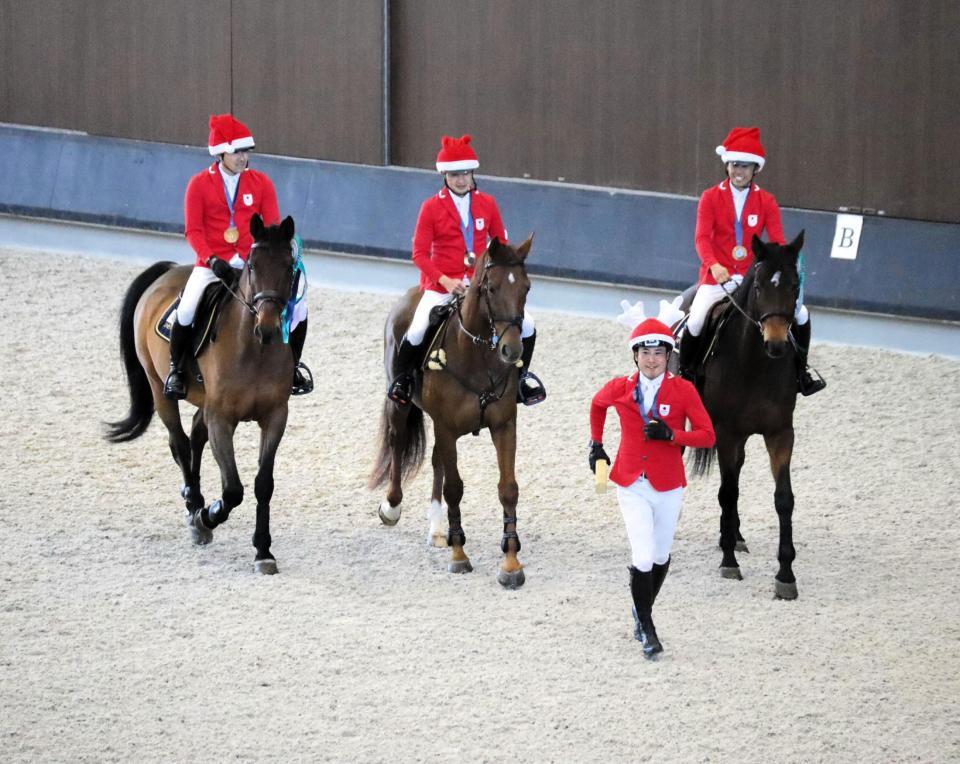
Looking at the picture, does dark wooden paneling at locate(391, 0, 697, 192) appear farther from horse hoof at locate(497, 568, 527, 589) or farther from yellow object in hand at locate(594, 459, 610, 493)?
yellow object in hand at locate(594, 459, 610, 493)

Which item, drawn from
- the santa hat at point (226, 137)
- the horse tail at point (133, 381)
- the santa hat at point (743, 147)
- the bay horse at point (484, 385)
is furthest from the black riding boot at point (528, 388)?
the horse tail at point (133, 381)

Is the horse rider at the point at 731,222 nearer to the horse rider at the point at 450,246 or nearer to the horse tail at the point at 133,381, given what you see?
the horse rider at the point at 450,246

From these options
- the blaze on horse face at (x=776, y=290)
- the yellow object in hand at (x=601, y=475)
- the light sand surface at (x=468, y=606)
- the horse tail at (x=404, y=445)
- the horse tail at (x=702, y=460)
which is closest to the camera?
the light sand surface at (x=468, y=606)

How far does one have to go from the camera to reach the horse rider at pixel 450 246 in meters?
8.83

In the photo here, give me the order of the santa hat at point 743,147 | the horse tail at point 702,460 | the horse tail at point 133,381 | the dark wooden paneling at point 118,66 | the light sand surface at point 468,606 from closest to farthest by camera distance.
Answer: the light sand surface at point 468,606 < the santa hat at point 743,147 < the horse tail at point 702,460 < the horse tail at point 133,381 < the dark wooden paneling at point 118,66

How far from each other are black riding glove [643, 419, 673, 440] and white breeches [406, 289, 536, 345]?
178cm

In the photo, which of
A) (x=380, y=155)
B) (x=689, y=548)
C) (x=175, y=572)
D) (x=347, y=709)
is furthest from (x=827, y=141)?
(x=347, y=709)

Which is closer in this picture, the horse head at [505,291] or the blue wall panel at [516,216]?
the horse head at [505,291]

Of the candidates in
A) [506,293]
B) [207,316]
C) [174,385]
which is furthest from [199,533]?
[506,293]

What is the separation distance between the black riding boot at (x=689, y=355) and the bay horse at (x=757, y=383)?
0.09 m

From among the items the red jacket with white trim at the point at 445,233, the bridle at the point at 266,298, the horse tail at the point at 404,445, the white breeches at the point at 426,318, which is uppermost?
the red jacket with white trim at the point at 445,233

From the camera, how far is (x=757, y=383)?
8.45 meters

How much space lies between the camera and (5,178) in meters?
15.8

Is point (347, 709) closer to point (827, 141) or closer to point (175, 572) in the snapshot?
point (175, 572)
